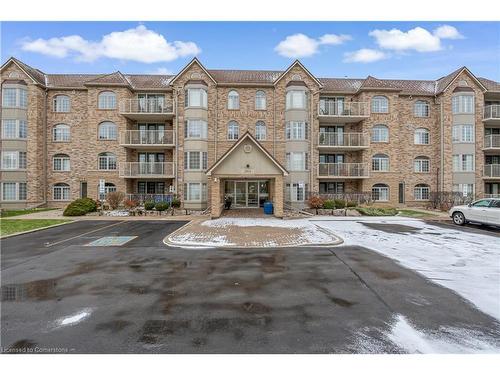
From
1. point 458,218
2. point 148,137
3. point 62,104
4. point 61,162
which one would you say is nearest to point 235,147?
point 148,137

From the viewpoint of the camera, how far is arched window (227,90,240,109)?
27297mm

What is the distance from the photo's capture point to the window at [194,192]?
82.0 ft

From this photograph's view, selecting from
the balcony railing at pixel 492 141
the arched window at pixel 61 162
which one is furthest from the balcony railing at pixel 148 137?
the balcony railing at pixel 492 141

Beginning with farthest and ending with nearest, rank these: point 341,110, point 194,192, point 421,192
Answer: point 421,192
point 341,110
point 194,192

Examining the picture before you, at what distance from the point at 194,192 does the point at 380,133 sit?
1923cm

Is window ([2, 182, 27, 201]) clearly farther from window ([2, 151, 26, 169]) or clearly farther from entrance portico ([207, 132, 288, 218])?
entrance portico ([207, 132, 288, 218])

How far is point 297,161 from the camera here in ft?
86.3

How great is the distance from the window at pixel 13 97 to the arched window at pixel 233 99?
19464mm

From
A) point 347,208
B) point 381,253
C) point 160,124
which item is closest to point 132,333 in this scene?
point 381,253

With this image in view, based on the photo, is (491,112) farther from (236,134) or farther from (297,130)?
(236,134)

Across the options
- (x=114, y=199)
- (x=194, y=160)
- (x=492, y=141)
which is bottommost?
(x=114, y=199)

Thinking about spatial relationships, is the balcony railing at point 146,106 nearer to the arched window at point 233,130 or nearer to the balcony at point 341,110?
the arched window at point 233,130

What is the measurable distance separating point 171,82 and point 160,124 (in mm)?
4370

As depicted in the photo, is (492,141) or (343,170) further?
(492,141)
